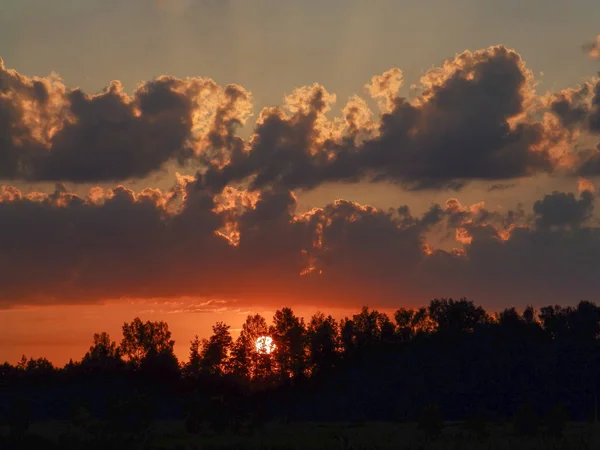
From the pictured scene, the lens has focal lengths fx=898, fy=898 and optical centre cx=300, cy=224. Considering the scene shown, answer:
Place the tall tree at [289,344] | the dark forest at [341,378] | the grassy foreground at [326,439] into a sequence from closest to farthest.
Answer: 1. the grassy foreground at [326,439]
2. the dark forest at [341,378]
3. the tall tree at [289,344]

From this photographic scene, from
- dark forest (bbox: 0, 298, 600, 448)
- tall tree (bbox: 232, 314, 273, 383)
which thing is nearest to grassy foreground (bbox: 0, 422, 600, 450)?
dark forest (bbox: 0, 298, 600, 448)

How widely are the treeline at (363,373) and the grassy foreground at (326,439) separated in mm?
15028

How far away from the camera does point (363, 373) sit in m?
166

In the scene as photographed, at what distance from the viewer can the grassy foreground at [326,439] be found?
92.9 metres

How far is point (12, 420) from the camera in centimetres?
11825

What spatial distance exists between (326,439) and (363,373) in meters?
65.0

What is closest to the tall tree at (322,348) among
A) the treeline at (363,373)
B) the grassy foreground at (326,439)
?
the treeline at (363,373)

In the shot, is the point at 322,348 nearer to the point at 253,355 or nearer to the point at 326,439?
the point at 253,355

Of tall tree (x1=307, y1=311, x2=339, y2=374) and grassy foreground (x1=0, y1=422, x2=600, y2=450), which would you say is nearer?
grassy foreground (x1=0, y1=422, x2=600, y2=450)

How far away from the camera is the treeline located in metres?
151

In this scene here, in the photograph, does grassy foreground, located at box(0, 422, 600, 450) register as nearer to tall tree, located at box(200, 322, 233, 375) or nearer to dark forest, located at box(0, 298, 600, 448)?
dark forest, located at box(0, 298, 600, 448)

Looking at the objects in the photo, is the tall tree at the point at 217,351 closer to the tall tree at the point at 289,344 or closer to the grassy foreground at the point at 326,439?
the tall tree at the point at 289,344

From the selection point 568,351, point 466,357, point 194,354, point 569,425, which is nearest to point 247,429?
point 569,425

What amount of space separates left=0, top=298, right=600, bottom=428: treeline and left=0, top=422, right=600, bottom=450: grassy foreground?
49.3 feet
